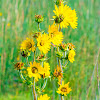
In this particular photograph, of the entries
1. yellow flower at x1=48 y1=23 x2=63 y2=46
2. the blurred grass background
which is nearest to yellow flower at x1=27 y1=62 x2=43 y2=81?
yellow flower at x1=48 y1=23 x2=63 y2=46

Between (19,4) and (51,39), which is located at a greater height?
(19,4)

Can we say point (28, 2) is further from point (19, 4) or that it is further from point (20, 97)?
point (20, 97)

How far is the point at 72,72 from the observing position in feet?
6.25

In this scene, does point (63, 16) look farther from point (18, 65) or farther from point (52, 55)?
point (52, 55)

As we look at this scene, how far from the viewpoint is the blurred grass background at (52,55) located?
1825 mm

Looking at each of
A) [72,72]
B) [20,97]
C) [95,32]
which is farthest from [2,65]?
[95,32]

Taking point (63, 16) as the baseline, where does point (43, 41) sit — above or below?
below

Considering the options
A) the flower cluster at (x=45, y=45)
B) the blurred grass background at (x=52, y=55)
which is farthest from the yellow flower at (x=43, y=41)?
the blurred grass background at (x=52, y=55)

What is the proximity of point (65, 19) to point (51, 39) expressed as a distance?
0.39 feet

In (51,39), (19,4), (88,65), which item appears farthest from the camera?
(19,4)

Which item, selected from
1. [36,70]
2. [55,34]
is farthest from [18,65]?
[55,34]

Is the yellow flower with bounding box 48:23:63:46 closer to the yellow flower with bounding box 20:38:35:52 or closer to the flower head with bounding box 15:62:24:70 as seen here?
the yellow flower with bounding box 20:38:35:52

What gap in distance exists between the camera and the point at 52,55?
1.93m

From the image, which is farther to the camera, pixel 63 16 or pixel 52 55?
pixel 52 55
